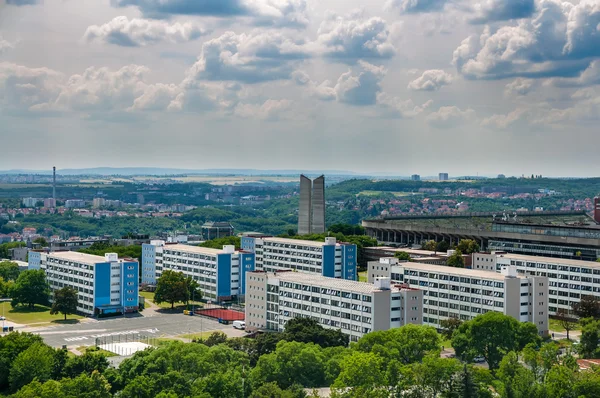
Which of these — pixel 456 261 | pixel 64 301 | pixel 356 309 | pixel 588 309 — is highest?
pixel 456 261

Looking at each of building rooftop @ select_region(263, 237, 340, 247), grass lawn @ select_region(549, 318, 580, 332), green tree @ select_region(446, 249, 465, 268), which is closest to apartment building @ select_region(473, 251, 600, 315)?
grass lawn @ select_region(549, 318, 580, 332)

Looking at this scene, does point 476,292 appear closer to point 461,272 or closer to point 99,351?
point 461,272

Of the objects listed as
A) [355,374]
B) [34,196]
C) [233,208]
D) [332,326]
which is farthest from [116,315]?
[34,196]

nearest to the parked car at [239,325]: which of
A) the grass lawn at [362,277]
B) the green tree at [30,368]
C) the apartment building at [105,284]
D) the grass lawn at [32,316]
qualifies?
the apartment building at [105,284]

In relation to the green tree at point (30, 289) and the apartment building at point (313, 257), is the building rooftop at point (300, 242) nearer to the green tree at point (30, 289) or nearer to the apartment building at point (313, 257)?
the apartment building at point (313, 257)

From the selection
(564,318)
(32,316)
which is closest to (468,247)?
(564,318)

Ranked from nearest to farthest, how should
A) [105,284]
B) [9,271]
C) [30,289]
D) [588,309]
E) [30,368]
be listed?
1. [30,368]
2. [588,309]
3. [105,284]
4. [30,289]
5. [9,271]
